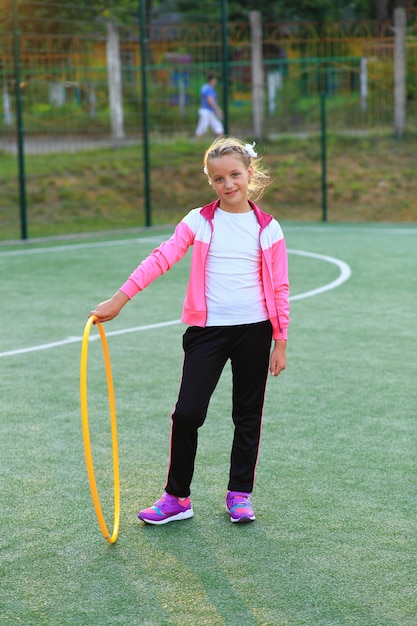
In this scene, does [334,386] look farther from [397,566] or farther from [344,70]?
[344,70]

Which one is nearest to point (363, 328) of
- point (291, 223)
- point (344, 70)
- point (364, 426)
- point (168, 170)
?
point (364, 426)

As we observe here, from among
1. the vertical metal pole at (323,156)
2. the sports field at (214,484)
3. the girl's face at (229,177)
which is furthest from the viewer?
the vertical metal pole at (323,156)

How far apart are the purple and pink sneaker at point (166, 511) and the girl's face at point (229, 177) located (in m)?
1.25

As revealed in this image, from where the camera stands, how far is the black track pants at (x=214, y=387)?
4090 millimetres

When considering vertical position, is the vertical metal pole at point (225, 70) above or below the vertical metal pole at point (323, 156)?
above

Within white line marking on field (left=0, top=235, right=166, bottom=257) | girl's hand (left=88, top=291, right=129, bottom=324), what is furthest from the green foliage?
girl's hand (left=88, top=291, right=129, bottom=324)

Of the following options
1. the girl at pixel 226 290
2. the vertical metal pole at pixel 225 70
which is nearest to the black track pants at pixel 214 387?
the girl at pixel 226 290

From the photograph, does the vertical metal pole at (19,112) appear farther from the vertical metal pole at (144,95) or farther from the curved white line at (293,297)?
the curved white line at (293,297)

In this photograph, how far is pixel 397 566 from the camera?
147 inches

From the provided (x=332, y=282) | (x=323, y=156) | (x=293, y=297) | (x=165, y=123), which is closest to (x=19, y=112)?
(x=165, y=123)

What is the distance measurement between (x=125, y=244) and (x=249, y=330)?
10.3 metres

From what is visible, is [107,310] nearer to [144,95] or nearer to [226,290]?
[226,290]

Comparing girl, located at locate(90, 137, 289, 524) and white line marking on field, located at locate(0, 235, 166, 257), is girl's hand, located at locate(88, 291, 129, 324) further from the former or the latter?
white line marking on field, located at locate(0, 235, 166, 257)

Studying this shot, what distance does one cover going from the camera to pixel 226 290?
4.12 m
